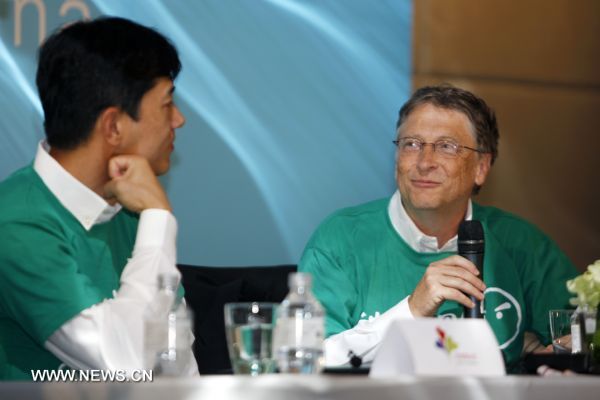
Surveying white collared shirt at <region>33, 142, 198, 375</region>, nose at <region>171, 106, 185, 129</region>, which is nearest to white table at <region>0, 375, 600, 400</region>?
white collared shirt at <region>33, 142, 198, 375</region>

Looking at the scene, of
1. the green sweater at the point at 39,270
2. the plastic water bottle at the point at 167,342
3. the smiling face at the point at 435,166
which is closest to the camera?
the plastic water bottle at the point at 167,342

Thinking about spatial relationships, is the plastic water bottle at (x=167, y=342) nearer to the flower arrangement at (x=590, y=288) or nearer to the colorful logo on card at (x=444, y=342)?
the colorful logo on card at (x=444, y=342)

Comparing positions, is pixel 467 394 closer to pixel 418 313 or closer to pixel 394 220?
pixel 418 313

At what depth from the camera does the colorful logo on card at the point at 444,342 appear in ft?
4.83

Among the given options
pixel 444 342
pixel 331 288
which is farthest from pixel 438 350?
pixel 331 288

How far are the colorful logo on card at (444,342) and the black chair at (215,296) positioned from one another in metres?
1.13

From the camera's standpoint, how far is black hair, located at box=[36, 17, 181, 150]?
221 centimetres

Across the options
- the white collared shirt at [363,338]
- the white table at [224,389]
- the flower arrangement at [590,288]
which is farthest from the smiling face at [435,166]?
the white table at [224,389]

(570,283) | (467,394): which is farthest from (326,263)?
(467,394)

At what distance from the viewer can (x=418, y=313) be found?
7.38ft

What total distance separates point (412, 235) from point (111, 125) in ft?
2.80

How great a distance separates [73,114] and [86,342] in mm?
562

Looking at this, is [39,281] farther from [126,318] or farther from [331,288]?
[331,288]

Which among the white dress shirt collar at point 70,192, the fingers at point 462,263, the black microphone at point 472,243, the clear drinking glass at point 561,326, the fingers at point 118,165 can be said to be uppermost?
the fingers at point 118,165
